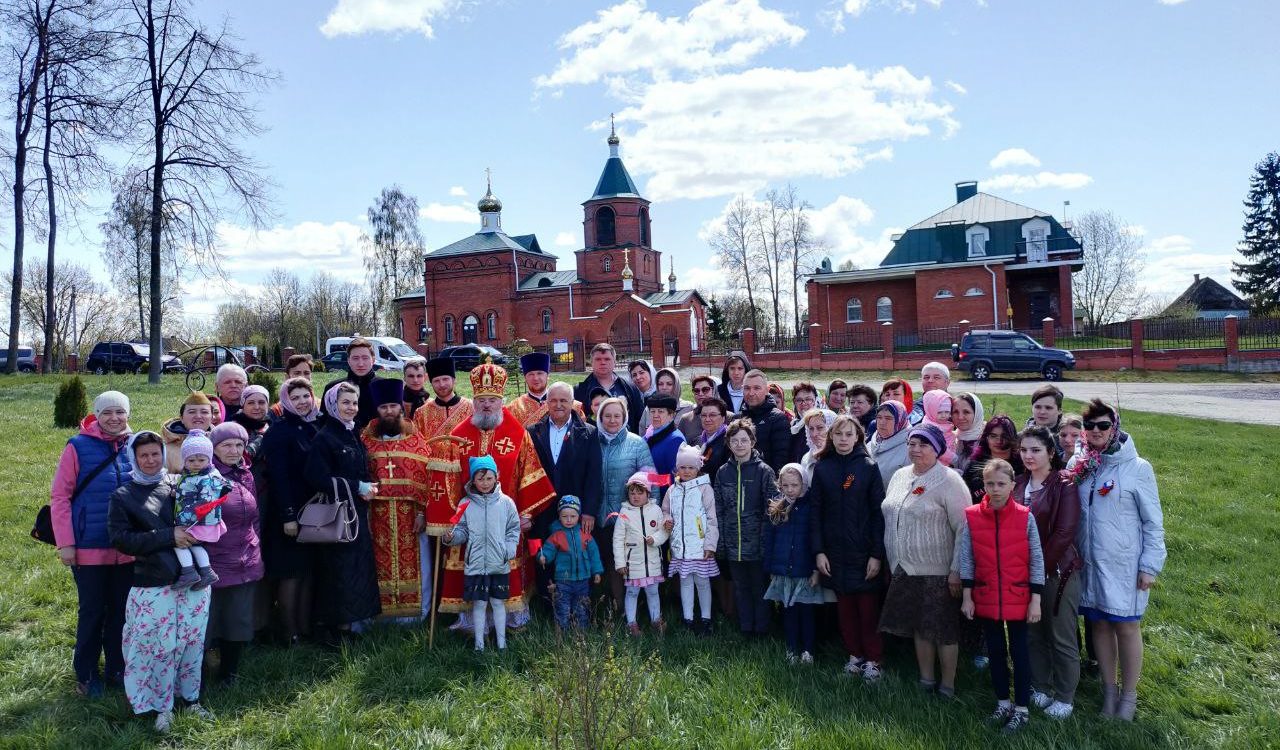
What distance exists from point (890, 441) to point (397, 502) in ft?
11.5

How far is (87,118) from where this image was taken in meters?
21.4

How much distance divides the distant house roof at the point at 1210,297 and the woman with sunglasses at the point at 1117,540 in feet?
223

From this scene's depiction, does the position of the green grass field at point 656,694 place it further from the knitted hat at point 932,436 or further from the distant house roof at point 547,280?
the distant house roof at point 547,280

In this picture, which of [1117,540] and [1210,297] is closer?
[1117,540]

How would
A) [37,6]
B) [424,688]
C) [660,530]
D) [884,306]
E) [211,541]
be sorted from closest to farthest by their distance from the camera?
[211,541]
[424,688]
[660,530]
[37,6]
[884,306]

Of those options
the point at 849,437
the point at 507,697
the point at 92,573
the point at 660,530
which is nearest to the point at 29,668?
the point at 92,573

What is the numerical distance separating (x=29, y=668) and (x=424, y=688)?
264 cm

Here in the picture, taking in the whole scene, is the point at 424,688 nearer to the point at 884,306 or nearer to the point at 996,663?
the point at 996,663

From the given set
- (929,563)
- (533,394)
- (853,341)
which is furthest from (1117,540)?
(853,341)

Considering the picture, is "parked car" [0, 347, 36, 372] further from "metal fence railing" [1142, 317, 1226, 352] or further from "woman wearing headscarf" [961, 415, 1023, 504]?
"metal fence railing" [1142, 317, 1226, 352]

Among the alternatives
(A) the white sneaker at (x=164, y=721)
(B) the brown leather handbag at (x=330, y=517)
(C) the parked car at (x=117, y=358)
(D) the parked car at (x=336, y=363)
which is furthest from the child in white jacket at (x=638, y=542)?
(C) the parked car at (x=117, y=358)

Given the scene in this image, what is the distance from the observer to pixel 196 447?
4340mm

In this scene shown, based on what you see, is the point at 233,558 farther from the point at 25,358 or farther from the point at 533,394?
the point at 25,358

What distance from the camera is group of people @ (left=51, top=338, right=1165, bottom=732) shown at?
4266 millimetres
